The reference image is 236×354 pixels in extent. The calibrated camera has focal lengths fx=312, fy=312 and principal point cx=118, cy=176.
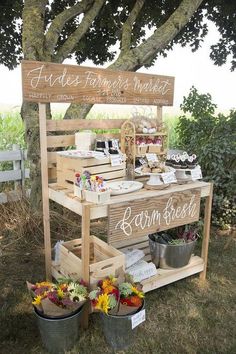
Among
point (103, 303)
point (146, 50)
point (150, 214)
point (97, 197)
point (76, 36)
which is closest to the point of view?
point (103, 303)

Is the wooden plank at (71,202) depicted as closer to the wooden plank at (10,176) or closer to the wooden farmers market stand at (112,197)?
the wooden farmers market stand at (112,197)

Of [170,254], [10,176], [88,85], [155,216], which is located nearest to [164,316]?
[170,254]

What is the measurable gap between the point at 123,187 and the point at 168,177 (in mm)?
378

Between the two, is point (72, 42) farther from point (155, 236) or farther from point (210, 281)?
point (210, 281)

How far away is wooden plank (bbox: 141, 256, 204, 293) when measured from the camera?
2581 mm

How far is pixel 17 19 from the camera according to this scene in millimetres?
5660

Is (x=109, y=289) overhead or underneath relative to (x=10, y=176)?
underneath

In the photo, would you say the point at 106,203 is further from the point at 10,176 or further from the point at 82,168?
the point at 10,176

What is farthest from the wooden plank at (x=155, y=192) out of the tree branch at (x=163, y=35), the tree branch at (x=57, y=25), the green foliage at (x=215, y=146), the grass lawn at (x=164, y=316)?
the tree branch at (x=57, y=25)

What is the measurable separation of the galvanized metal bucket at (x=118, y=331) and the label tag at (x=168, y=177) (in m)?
0.95

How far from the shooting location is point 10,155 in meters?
4.46

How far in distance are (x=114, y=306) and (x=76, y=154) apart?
1.10m

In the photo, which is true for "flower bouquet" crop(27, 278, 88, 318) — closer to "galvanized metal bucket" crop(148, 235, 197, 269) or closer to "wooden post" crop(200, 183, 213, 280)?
"galvanized metal bucket" crop(148, 235, 197, 269)

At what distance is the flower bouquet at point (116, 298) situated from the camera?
1.96 meters
